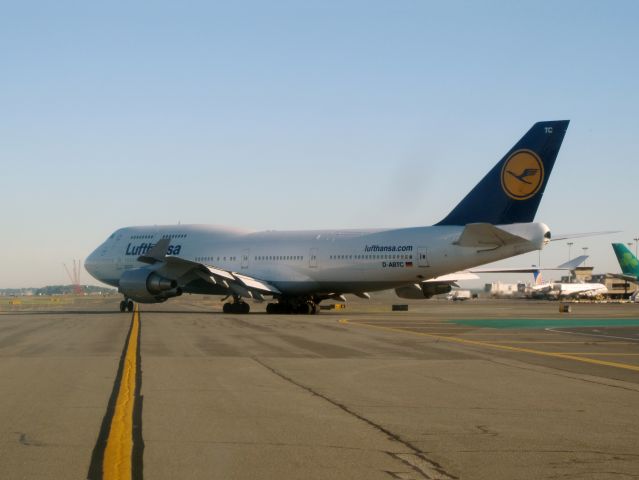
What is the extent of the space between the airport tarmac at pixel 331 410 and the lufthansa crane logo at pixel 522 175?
734 inches

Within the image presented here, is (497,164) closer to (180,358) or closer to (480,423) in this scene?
(180,358)

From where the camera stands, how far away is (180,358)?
16.9 meters

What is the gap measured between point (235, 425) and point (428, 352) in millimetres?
10282

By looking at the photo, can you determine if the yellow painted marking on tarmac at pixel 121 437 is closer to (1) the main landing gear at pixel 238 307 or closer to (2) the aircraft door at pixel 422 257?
(2) the aircraft door at pixel 422 257

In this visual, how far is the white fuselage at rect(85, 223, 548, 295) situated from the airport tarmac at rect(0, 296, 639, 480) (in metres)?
18.9

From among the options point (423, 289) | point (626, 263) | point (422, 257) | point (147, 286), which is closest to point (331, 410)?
point (422, 257)

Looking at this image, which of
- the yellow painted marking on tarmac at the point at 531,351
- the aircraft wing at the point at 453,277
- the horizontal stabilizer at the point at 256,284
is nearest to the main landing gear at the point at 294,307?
the horizontal stabilizer at the point at 256,284

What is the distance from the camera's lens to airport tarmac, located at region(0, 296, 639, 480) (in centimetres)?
683

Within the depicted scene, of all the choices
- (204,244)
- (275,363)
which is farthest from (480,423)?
(204,244)

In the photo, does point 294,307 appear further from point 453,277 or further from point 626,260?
point 626,260

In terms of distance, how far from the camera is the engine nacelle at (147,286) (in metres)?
43.3

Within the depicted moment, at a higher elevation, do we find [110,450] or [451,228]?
[451,228]

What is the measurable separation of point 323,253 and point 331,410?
109 feet

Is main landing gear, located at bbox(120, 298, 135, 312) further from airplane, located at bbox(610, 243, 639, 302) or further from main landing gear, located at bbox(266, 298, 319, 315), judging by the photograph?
airplane, located at bbox(610, 243, 639, 302)
